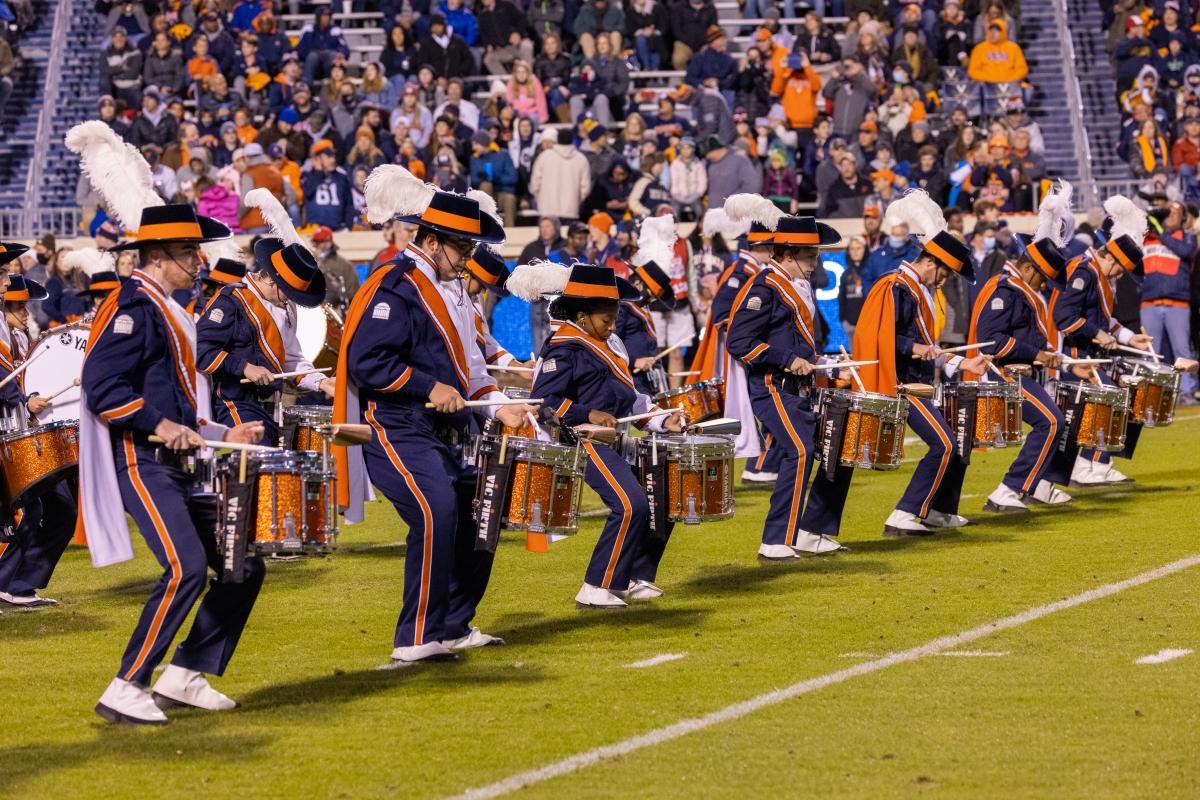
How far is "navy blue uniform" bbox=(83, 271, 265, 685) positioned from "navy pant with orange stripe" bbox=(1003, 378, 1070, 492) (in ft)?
22.3

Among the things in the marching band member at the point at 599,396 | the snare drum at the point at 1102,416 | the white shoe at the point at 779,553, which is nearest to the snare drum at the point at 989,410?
the snare drum at the point at 1102,416

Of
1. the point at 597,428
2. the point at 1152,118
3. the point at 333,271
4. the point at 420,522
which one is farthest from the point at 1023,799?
the point at 1152,118

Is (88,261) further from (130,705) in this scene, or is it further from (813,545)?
(130,705)

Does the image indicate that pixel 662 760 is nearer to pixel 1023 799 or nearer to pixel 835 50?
pixel 1023 799

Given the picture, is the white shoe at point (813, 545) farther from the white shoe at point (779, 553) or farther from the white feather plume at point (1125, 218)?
the white feather plume at point (1125, 218)

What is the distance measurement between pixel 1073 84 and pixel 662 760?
19108 millimetres

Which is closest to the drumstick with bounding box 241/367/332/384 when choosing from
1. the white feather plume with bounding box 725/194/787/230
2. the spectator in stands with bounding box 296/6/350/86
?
the white feather plume with bounding box 725/194/787/230

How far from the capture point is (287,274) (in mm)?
11016

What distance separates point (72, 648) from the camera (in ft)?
29.8

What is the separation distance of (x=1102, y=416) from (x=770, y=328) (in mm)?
2965

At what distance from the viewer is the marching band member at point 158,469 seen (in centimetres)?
729

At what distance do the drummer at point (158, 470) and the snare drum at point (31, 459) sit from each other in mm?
1955

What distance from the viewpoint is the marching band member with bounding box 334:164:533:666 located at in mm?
8180

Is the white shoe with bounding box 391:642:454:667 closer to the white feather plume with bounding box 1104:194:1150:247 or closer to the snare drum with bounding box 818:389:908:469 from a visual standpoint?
the snare drum with bounding box 818:389:908:469
